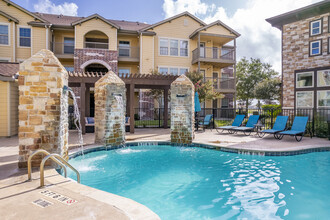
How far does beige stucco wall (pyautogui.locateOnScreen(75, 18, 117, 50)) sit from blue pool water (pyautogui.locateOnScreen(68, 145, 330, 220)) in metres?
13.5

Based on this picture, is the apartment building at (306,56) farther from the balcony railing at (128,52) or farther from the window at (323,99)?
the balcony railing at (128,52)

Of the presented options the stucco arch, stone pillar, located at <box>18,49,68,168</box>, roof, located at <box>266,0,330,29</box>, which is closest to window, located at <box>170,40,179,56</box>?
the stucco arch

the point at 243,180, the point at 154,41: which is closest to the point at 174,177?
the point at 243,180

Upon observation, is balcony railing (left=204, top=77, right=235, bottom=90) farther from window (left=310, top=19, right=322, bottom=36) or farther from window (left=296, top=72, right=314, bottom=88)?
window (left=310, top=19, right=322, bottom=36)

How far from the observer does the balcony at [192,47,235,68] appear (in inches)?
745

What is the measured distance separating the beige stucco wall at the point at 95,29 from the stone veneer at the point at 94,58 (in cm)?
72

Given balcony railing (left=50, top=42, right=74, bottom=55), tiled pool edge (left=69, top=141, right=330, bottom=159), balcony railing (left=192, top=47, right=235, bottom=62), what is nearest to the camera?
tiled pool edge (left=69, top=141, right=330, bottom=159)

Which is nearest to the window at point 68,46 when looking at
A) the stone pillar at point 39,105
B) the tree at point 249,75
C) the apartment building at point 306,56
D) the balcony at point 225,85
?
the balcony at point 225,85

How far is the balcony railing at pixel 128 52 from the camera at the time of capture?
63.3 feet

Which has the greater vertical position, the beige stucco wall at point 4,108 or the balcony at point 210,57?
the balcony at point 210,57

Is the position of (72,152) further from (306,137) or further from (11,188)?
(306,137)

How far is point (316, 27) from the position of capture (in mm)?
12508

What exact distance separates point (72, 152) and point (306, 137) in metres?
10.2

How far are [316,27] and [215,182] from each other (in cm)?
1301
